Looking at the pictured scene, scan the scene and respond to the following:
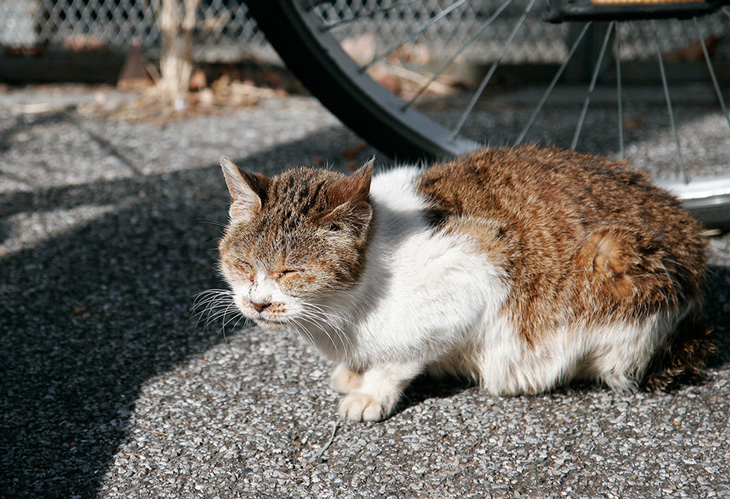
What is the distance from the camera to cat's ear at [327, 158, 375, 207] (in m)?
1.69

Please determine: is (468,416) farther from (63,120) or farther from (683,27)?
(683,27)

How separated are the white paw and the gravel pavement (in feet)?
0.11

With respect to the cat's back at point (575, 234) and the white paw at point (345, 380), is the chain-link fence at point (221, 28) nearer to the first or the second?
the cat's back at point (575, 234)

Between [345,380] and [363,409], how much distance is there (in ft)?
0.48

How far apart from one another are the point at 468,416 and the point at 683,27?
4.69 m

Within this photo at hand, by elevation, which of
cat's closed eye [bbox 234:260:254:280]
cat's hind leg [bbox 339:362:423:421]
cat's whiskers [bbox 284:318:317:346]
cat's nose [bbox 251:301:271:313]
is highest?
cat's closed eye [bbox 234:260:254:280]

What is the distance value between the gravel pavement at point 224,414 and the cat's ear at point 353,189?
614mm

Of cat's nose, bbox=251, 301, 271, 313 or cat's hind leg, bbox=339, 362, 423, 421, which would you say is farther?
cat's hind leg, bbox=339, 362, 423, 421

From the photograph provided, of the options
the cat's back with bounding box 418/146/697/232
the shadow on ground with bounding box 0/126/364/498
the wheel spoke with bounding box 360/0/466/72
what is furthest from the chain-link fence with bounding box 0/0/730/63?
the cat's back with bounding box 418/146/697/232

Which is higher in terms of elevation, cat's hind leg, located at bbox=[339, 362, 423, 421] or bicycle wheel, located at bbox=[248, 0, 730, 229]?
bicycle wheel, located at bbox=[248, 0, 730, 229]

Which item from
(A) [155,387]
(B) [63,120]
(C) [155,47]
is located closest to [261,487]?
(A) [155,387]

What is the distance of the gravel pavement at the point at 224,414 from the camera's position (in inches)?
63.2

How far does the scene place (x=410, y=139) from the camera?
2.86 meters

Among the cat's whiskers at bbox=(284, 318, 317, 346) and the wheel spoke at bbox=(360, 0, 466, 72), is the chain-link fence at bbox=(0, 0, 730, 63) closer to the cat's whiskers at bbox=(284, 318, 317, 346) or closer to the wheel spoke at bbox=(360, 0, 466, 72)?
the wheel spoke at bbox=(360, 0, 466, 72)
